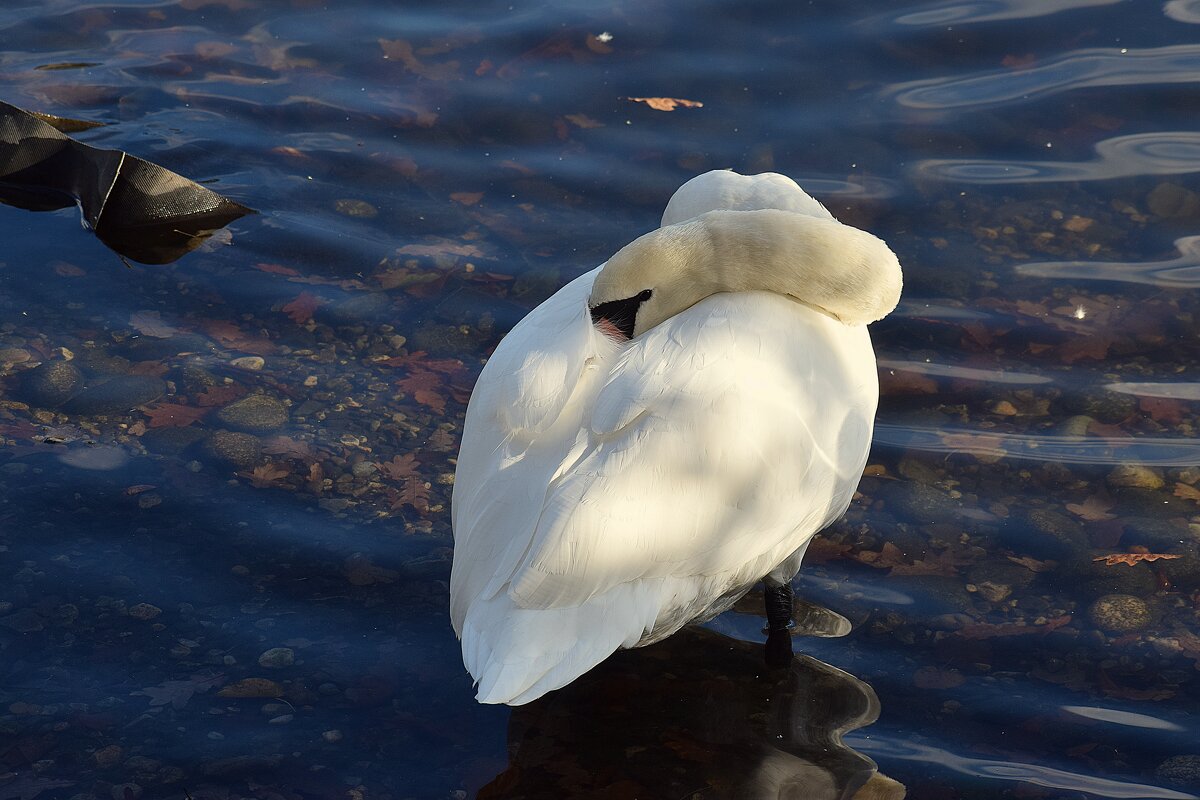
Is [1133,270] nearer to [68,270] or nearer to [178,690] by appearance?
[178,690]

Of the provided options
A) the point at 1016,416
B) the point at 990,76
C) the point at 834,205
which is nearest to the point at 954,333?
the point at 1016,416

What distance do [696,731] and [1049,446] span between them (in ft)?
5.96

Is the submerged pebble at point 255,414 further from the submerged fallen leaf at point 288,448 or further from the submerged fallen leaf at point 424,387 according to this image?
the submerged fallen leaf at point 424,387

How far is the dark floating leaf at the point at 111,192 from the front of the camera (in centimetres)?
579

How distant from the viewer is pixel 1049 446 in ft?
15.6

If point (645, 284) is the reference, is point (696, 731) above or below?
below

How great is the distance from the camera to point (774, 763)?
3.58m

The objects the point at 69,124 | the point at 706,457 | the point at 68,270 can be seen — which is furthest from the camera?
the point at 69,124

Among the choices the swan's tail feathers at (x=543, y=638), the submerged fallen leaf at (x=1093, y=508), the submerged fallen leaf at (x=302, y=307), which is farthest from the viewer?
the submerged fallen leaf at (x=302, y=307)

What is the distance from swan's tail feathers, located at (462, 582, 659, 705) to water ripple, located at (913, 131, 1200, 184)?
3.61m

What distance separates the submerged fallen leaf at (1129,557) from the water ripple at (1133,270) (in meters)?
1.64

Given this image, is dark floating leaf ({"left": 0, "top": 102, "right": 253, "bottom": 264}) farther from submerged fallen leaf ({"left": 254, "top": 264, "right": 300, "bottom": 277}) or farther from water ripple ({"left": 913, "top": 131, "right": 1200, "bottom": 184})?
water ripple ({"left": 913, "top": 131, "right": 1200, "bottom": 184})

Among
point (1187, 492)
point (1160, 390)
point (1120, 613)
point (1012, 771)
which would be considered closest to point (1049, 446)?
point (1187, 492)

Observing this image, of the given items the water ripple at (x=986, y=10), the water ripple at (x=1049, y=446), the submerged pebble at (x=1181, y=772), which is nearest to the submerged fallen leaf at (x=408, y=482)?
the water ripple at (x=1049, y=446)
